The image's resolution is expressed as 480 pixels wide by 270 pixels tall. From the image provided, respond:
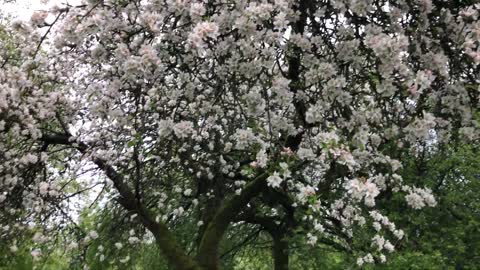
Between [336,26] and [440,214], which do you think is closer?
[336,26]

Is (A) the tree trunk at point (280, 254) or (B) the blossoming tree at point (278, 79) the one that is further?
(A) the tree trunk at point (280, 254)

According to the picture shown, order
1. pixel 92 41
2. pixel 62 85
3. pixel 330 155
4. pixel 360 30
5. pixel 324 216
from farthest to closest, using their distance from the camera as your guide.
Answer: pixel 324 216 → pixel 62 85 → pixel 92 41 → pixel 360 30 → pixel 330 155

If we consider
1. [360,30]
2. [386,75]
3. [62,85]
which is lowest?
A: [386,75]

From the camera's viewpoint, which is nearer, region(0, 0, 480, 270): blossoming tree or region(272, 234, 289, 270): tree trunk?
region(0, 0, 480, 270): blossoming tree

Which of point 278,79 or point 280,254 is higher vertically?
point 280,254

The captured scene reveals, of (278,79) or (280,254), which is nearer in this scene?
(278,79)

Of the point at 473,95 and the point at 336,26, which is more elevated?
the point at 336,26

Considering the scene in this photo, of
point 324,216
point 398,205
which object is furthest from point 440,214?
point 324,216

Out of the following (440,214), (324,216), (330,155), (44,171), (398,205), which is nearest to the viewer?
(330,155)

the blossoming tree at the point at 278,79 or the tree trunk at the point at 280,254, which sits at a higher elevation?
the tree trunk at the point at 280,254

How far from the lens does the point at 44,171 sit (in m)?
7.84

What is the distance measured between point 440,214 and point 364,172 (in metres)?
7.55

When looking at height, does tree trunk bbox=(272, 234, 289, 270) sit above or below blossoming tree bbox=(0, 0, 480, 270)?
above

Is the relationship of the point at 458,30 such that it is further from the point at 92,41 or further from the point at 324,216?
the point at 324,216
